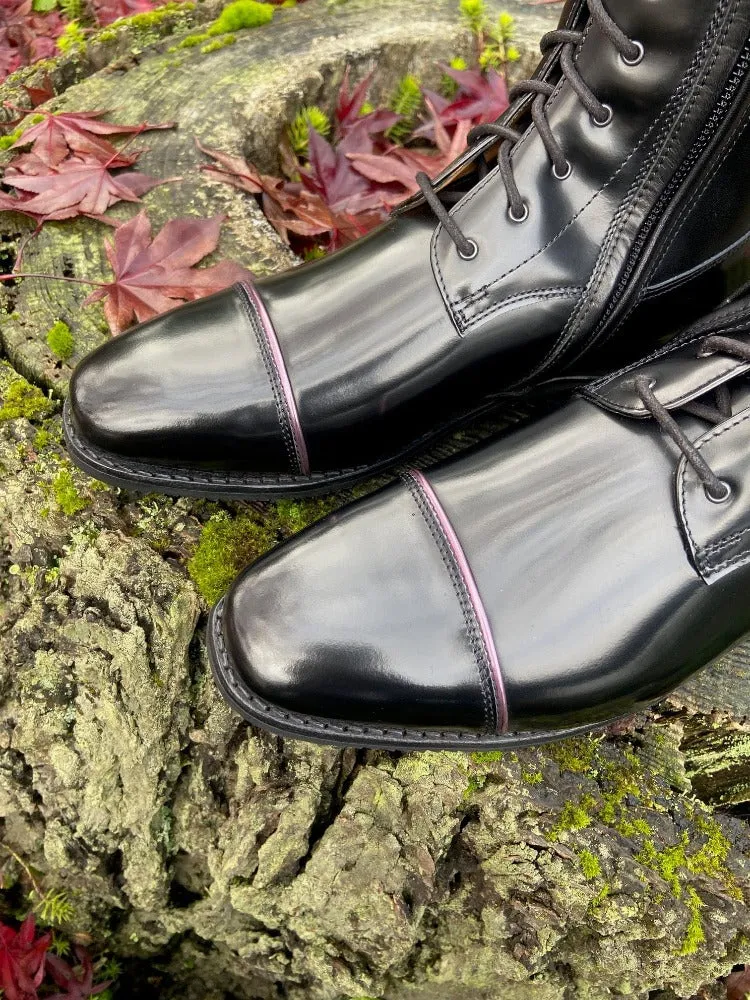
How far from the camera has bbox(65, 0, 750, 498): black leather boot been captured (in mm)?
1321

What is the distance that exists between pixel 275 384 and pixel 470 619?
53cm

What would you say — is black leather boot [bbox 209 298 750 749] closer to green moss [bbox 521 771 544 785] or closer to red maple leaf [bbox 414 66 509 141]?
green moss [bbox 521 771 544 785]

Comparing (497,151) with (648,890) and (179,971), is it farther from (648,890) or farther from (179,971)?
(179,971)

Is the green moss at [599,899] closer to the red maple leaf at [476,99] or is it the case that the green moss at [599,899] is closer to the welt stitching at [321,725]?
the welt stitching at [321,725]

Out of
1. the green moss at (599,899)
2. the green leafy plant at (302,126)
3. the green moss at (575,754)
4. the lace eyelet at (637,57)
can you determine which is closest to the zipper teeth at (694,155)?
the lace eyelet at (637,57)

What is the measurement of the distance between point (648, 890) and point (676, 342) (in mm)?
929

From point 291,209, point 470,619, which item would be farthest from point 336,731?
point 291,209

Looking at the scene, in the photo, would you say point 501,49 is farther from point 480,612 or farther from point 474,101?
point 480,612

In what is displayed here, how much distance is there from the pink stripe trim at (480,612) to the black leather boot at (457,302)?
0.27 meters

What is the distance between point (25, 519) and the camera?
1455 mm

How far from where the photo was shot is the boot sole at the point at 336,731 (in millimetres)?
1262

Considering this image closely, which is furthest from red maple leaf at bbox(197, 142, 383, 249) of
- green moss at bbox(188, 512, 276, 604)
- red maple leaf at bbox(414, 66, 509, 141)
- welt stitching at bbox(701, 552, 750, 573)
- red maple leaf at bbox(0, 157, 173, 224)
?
welt stitching at bbox(701, 552, 750, 573)

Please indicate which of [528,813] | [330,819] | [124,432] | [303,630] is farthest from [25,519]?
[528,813]

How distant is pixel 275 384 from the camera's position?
1.38m
